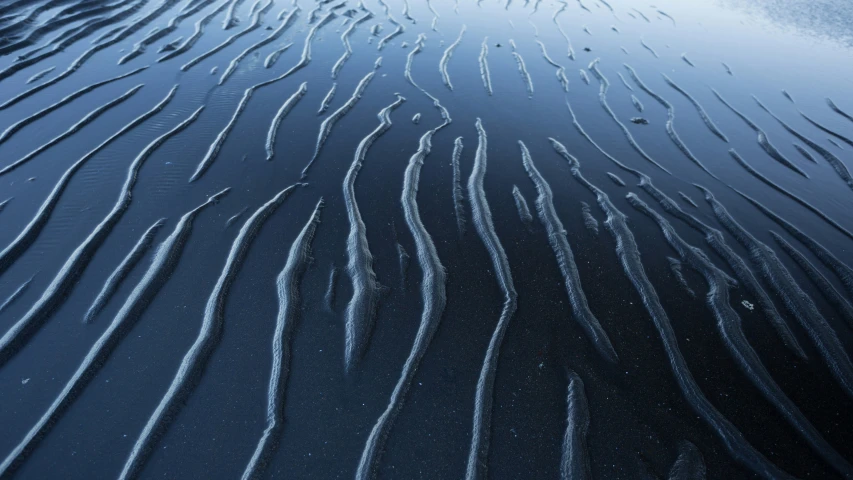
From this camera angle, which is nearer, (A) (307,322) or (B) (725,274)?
(A) (307,322)

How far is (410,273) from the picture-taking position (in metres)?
3.15

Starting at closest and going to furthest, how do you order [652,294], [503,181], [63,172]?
1. [652,294]
2. [63,172]
3. [503,181]

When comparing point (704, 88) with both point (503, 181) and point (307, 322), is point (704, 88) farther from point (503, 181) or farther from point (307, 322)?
point (307, 322)

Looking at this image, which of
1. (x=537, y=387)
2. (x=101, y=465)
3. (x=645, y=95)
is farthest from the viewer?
(x=645, y=95)

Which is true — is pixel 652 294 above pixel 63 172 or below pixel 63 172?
below

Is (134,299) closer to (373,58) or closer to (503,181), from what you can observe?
(503,181)

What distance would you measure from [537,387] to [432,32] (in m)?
7.49

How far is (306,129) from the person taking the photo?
4.85m

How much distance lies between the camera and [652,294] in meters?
3.10

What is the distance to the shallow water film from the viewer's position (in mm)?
2205

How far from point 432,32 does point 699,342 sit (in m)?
7.31

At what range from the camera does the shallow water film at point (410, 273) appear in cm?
221

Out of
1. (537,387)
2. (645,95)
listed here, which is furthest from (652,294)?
(645,95)

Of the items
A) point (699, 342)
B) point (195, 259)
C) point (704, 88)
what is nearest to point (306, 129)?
point (195, 259)
